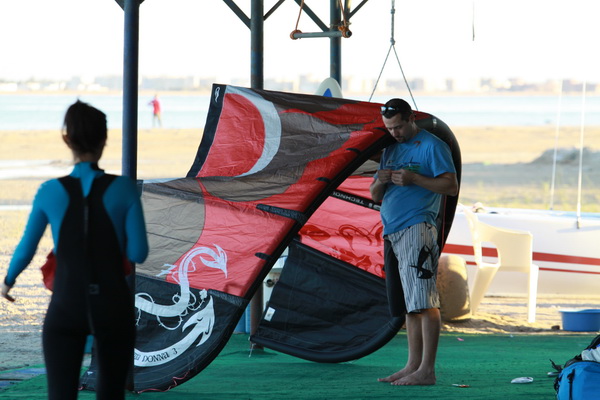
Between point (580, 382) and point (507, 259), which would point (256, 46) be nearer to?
point (507, 259)

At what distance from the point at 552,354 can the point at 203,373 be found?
8.98 feet

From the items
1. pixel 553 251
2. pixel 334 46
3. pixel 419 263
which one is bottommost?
pixel 553 251

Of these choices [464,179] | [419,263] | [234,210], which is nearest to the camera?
[419,263]

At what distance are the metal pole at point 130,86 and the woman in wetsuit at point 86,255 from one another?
1.84m

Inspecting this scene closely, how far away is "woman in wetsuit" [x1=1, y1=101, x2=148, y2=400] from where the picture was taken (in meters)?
3.21

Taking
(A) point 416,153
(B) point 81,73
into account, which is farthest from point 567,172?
(B) point 81,73

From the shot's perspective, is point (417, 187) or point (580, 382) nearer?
point (580, 382)

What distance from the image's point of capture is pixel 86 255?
3.22m

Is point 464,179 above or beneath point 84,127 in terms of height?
beneath

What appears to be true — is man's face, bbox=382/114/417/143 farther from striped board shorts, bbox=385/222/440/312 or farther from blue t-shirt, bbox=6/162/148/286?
blue t-shirt, bbox=6/162/148/286

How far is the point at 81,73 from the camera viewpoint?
79562 mm

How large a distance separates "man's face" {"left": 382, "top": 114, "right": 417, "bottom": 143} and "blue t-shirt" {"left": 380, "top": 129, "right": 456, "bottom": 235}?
55 millimetres

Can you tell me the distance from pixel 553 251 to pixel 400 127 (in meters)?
5.80

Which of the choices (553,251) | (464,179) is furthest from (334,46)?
(464,179)
